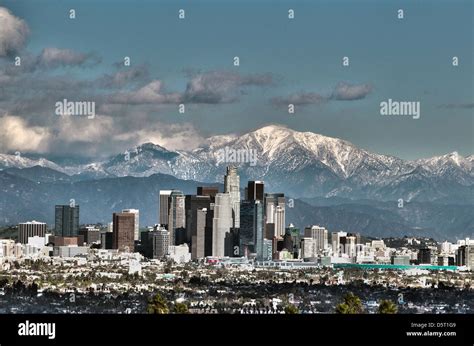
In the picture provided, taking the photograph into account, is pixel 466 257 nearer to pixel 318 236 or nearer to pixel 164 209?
pixel 318 236

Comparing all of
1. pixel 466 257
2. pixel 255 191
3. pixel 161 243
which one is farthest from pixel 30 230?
pixel 466 257

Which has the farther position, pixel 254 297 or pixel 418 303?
pixel 254 297

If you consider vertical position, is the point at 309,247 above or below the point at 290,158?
below

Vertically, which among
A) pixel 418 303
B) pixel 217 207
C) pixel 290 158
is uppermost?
pixel 290 158

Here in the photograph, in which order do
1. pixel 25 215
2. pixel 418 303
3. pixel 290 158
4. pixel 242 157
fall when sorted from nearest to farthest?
pixel 418 303
pixel 25 215
pixel 242 157
pixel 290 158

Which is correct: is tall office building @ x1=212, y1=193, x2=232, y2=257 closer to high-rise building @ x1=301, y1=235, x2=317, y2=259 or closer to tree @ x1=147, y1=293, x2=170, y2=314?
high-rise building @ x1=301, y1=235, x2=317, y2=259

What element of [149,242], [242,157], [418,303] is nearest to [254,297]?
[418,303]

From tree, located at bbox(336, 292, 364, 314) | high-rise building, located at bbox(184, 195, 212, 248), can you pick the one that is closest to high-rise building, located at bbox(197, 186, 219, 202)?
high-rise building, located at bbox(184, 195, 212, 248)
